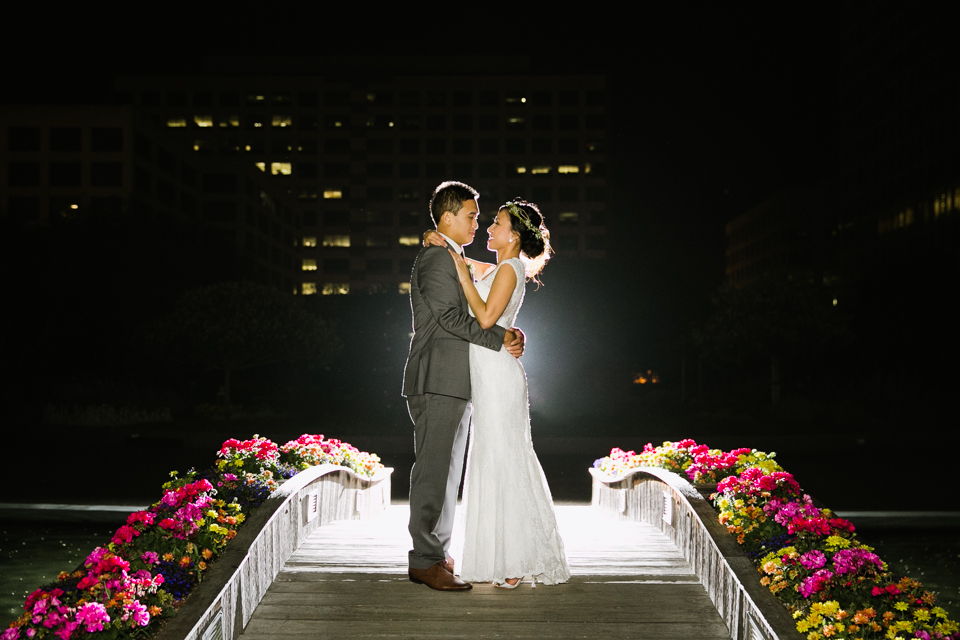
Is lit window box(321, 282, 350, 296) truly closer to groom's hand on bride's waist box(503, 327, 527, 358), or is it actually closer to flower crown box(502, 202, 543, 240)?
flower crown box(502, 202, 543, 240)

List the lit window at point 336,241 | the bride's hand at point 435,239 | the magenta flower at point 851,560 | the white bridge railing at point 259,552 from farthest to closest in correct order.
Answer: the lit window at point 336,241 < the bride's hand at point 435,239 < the magenta flower at point 851,560 < the white bridge railing at point 259,552

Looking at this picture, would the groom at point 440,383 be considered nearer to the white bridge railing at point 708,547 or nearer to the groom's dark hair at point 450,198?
the groom's dark hair at point 450,198

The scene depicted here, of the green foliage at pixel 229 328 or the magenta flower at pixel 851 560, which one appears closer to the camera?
the magenta flower at pixel 851 560

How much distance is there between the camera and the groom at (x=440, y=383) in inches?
188

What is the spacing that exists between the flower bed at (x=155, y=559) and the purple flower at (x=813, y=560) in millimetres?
3107

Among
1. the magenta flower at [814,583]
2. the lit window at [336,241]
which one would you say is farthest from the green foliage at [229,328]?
the lit window at [336,241]

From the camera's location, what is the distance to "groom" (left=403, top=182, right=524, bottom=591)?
479 cm

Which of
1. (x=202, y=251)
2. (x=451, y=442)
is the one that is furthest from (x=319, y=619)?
(x=202, y=251)

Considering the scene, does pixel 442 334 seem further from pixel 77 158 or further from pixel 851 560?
pixel 77 158

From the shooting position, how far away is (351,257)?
11225 centimetres

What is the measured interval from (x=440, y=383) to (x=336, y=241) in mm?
110204

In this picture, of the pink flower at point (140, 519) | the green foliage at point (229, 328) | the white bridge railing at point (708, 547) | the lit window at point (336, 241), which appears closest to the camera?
the white bridge railing at point (708, 547)

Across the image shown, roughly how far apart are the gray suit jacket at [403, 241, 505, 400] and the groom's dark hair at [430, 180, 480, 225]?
24 centimetres

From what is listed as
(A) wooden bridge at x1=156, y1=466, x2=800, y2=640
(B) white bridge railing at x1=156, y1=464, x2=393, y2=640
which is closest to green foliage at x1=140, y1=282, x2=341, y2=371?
(B) white bridge railing at x1=156, y1=464, x2=393, y2=640
